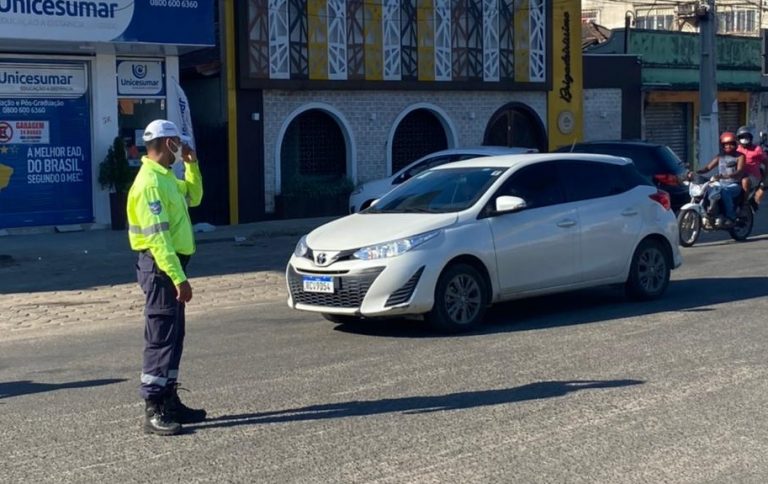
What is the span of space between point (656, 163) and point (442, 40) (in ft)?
28.0

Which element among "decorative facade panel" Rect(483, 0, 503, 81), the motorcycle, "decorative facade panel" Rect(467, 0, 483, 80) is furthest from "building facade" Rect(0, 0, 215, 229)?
the motorcycle

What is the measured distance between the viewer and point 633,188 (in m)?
13.0

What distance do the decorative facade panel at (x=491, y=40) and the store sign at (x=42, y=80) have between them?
10.1m

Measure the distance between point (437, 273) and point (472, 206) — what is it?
0.95 meters

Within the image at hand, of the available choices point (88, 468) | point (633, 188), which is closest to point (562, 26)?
point (633, 188)

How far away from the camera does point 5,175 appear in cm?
2073

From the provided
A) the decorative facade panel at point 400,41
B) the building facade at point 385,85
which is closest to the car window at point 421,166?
the building facade at point 385,85

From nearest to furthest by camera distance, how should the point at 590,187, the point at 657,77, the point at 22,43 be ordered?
the point at 590,187 < the point at 22,43 < the point at 657,77

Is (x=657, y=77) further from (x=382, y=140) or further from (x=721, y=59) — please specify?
(x=382, y=140)

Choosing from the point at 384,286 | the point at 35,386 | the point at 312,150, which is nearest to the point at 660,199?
the point at 384,286

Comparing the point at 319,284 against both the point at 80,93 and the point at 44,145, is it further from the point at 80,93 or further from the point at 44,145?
the point at 80,93

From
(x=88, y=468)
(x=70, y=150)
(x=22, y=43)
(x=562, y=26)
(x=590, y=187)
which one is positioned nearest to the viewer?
(x=88, y=468)

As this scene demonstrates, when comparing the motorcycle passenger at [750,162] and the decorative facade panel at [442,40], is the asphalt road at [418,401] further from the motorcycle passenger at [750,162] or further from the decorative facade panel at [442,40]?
the decorative facade panel at [442,40]

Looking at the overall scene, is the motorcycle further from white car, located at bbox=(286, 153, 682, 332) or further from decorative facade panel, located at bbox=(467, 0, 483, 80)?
decorative facade panel, located at bbox=(467, 0, 483, 80)
